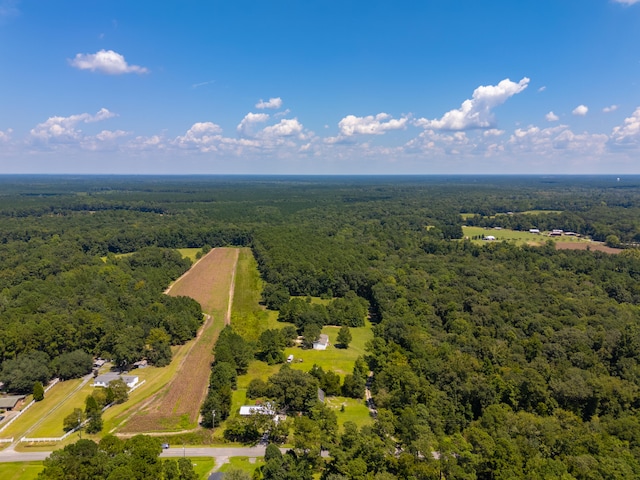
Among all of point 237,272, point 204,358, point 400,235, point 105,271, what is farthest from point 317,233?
point 204,358

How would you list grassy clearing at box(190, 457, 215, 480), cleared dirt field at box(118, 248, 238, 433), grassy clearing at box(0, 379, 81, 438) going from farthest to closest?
cleared dirt field at box(118, 248, 238, 433) → grassy clearing at box(0, 379, 81, 438) → grassy clearing at box(190, 457, 215, 480)

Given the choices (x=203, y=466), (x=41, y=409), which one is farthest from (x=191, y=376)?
(x=203, y=466)

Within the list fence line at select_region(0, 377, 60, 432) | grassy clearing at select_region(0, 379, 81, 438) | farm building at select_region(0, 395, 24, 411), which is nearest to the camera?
grassy clearing at select_region(0, 379, 81, 438)

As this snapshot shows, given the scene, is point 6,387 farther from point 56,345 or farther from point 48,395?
point 56,345

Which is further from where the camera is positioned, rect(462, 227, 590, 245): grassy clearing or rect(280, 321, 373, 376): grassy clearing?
rect(462, 227, 590, 245): grassy clearing

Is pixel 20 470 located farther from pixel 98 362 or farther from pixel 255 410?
pixel 98 362

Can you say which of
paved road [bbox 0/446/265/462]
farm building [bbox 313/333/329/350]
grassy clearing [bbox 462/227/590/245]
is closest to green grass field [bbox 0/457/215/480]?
paved road [bbox 0/446/265/462]

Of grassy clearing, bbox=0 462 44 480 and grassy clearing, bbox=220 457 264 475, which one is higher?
grassy clearing, bbox=0 462 44 480

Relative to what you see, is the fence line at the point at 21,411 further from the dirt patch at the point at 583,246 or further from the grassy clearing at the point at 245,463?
the dirt patch at the point at 583,246

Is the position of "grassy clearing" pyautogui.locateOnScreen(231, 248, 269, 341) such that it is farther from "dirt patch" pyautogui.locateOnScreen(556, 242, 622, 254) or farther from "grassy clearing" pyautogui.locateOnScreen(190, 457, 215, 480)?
"dirt patch" pyautogui.locateOnScreen(556, 242, 622, 254)
